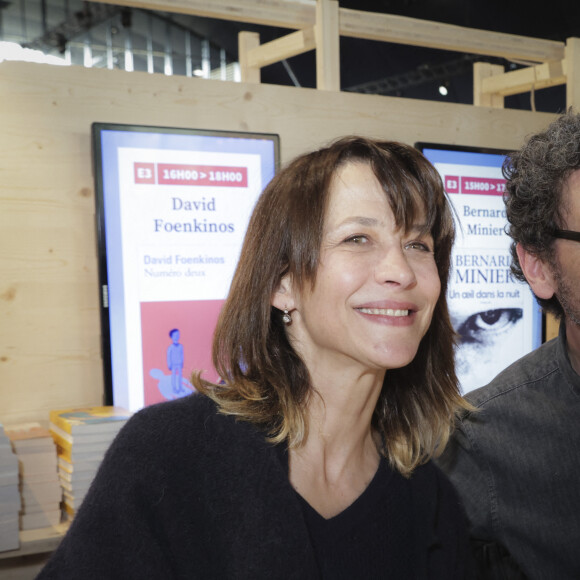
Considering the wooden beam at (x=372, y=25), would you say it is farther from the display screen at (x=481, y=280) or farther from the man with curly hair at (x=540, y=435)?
the man with curly hair at (x=540, y=435)

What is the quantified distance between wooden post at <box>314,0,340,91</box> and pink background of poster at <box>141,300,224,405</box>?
3.67ft

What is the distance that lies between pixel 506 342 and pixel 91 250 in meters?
2.09

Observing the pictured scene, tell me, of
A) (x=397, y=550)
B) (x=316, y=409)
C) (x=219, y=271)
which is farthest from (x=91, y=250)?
(x=397, y=550)

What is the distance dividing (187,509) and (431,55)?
918cm

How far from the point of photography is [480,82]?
4172 mm

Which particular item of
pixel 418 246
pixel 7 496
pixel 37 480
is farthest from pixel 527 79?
pixel 7 496

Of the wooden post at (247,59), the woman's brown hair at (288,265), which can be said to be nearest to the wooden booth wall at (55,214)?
the wooden post at (247,59)

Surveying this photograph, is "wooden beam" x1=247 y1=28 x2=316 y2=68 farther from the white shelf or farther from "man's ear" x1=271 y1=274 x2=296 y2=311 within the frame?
the white shelf

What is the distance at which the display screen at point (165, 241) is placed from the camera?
2594mm

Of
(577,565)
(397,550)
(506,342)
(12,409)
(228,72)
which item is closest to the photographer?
(397,550)

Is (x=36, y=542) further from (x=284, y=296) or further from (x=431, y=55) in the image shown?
(x=431, y=55)

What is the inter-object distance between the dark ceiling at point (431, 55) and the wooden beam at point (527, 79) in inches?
131

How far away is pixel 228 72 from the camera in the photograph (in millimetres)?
14633

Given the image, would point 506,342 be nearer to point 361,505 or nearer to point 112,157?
point 112,157
